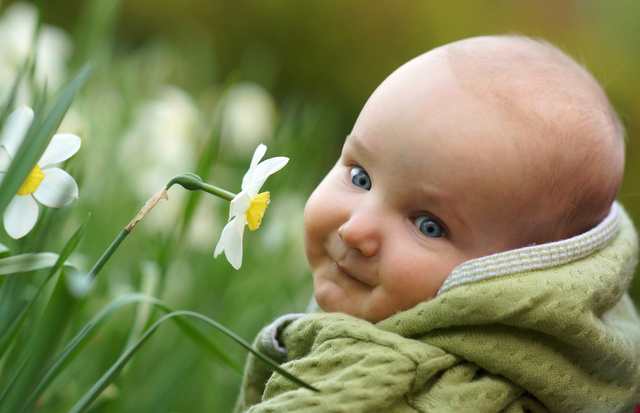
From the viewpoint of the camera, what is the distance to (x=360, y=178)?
1015 mm

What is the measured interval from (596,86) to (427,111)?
406mm

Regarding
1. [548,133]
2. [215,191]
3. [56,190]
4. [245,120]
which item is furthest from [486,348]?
[245,120]

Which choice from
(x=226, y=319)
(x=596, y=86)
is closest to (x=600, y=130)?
(x=596, y=86)

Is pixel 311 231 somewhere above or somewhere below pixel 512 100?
below

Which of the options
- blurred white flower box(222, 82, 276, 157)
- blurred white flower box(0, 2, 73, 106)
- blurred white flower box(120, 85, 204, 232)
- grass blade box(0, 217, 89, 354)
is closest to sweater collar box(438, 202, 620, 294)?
grass blade box(0, 217, 89, 354)

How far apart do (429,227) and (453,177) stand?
9 cm

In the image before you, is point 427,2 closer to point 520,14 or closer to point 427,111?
point 520,14

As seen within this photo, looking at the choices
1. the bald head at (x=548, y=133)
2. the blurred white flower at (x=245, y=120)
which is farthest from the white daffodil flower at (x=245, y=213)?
the blurred white flower at (x=245, y=120)

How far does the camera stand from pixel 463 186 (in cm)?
A: 91

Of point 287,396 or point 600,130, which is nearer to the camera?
point 287,396

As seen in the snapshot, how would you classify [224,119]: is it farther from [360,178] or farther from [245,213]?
[245,213]

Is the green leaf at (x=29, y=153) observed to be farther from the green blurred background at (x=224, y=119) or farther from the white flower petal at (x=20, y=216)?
the green blurred background at (x=224, y=119)

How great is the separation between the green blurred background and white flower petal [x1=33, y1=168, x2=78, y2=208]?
136 millimetres

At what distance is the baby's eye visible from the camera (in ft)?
3.30
